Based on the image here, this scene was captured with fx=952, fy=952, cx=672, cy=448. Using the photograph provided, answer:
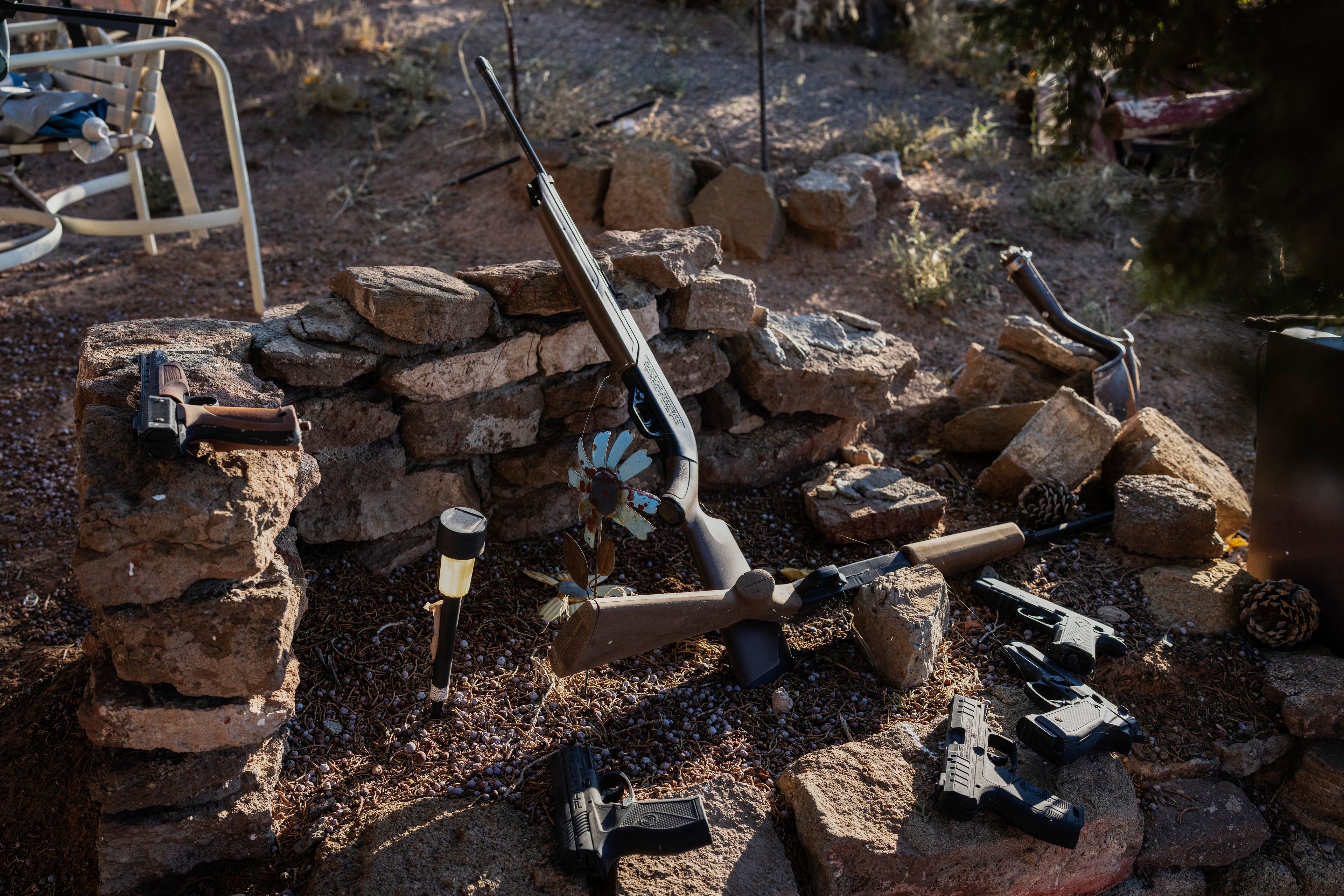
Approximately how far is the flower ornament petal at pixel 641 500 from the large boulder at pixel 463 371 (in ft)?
1.94

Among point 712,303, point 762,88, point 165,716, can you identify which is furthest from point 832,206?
point 165,716

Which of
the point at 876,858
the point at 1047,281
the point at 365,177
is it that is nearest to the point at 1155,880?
the point at 876,858

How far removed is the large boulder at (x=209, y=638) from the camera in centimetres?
197

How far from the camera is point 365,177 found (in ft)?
19.3

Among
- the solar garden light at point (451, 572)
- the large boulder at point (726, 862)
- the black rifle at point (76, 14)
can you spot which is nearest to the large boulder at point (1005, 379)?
the large boulder at point (726, 862)

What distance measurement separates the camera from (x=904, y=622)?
102 inches

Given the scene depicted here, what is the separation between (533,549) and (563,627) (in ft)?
2.91

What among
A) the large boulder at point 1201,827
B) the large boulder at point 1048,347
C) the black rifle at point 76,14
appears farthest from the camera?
the large boulder at point 1048,347

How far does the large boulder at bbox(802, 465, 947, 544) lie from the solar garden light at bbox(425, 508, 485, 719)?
4.53 feet

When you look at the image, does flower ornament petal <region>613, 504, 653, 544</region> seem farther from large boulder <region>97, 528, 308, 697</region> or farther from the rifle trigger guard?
the rifle trigger guard

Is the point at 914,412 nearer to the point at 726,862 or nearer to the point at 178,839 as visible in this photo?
the point at 726,862

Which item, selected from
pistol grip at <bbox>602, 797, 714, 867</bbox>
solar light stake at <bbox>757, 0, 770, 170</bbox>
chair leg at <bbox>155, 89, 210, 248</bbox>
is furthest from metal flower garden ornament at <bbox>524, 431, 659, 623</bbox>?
solar light stake at <bbox>757, 0, 770, 170</bbox>

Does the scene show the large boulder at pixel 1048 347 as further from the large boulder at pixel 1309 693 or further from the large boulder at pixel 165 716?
the large boulder at pixel 165 716

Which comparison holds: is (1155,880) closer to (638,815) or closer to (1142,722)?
(1142,722)
